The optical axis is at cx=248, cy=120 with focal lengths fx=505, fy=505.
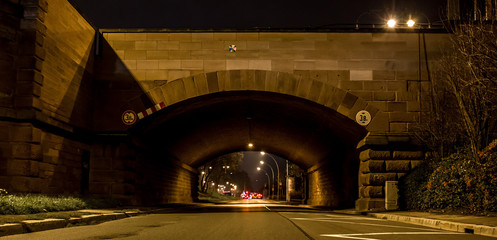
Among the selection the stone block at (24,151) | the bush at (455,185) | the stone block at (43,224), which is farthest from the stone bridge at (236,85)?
the stone block at (43,224)

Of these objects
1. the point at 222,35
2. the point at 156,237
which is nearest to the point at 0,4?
the point at 222,35

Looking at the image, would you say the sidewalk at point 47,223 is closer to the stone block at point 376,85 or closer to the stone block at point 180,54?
the stone block at point 180,54

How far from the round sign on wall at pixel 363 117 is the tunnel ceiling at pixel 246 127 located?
0.31m

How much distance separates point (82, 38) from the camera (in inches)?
709

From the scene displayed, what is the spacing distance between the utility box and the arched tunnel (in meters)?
2.22

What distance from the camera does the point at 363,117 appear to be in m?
18.5

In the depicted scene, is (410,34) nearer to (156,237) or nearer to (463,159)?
(463,159)

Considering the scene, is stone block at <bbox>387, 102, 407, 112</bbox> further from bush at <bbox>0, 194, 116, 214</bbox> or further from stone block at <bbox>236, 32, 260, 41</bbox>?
bush at <bbox>0, 194, 116, 214</bbox>

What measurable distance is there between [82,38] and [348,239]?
1323cm

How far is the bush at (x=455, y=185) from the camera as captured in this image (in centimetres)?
1305

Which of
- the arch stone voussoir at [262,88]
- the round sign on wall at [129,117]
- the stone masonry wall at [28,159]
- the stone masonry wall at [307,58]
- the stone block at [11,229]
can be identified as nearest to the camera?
the stone block at [11,229]

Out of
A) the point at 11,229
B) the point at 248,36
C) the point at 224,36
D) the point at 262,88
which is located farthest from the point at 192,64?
the point at 11,229

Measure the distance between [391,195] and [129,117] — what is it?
988 cm

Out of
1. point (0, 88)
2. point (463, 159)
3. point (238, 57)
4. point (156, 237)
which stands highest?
point (238, 57)
